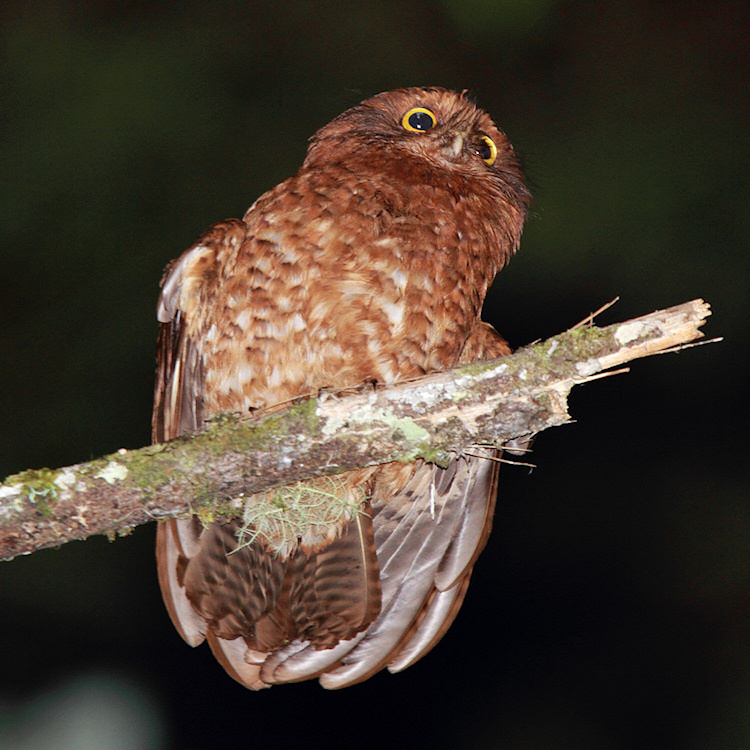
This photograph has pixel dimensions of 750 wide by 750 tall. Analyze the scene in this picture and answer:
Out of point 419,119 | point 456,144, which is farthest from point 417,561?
point 419,119

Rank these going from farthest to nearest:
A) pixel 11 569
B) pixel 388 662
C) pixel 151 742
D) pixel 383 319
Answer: pixel 11 569 → pixel 151 742 → pixel 388 662 → pixel 383 319

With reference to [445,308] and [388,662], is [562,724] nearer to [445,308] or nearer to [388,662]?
[388,662]

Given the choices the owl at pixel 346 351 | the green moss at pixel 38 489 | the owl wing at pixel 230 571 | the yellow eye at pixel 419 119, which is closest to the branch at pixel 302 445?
the green moss at pixel 38 489

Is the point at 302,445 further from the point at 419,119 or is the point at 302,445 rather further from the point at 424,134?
the point at 419,119

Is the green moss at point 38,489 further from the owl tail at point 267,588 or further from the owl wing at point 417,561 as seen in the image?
the owl wing at point 417,561

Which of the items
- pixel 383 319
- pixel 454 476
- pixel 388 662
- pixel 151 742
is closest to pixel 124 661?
pixel 151 742

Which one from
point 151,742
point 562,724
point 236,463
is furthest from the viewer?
point 562,724

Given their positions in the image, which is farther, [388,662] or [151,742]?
[151,742]

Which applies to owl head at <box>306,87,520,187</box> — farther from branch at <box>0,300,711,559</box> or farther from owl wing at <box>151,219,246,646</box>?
branch at <box>0,300,711,559</box>
